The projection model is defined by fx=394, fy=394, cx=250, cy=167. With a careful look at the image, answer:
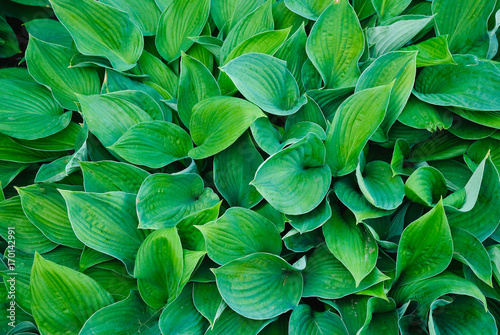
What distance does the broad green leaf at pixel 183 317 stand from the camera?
1075mm

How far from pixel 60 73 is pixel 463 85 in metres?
1.38

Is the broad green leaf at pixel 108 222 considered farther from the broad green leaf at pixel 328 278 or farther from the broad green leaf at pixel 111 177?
the broad green leaf at pixel 328 278

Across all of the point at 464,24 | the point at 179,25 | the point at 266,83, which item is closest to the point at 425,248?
the point at 266,83

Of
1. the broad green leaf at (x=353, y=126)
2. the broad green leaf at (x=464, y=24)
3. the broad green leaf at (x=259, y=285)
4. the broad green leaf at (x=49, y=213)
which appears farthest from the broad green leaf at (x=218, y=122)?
the broad green leaf at (x=464, y=24)

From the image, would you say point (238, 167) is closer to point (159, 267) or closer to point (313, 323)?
point (159, 267)

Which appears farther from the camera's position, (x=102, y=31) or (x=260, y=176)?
(x=102, y=31)

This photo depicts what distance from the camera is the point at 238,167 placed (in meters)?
1.24

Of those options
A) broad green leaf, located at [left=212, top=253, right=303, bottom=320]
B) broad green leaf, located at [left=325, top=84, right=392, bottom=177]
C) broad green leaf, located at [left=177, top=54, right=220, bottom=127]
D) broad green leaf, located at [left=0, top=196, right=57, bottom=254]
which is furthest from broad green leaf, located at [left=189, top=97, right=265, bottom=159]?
broad green leaf, located at [left=0, top=196, right=57, bottom=254]

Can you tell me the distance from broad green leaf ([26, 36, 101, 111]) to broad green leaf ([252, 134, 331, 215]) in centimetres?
79

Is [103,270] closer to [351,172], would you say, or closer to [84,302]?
[84,302]

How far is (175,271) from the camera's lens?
3.52 feet

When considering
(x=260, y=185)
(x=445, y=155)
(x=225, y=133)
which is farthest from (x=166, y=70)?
(x=445, y=155)

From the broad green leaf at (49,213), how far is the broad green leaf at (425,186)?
1.02 meters

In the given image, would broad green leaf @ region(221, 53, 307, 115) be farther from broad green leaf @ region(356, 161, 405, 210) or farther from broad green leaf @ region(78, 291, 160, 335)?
broad green leaf @ region(78, 291, 160, 335)
